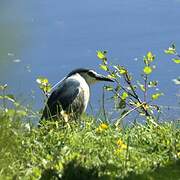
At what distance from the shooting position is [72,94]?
7.45 m

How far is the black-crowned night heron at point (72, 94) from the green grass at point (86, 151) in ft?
3.10

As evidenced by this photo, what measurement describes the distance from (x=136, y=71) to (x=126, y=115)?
155 centimetres

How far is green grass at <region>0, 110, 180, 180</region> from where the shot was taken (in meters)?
4.37

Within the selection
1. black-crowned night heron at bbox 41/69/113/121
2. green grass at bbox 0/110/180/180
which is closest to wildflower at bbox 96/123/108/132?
green grass at bbox 0/110/180/180

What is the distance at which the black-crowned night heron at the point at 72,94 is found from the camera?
680cm

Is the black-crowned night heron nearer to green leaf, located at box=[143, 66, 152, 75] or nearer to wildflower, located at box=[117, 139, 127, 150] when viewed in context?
green leaf, located at box=[143, 66, 152, 75]

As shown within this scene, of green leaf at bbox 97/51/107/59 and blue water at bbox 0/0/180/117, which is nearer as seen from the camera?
blue water at bbox 0/0/180/117

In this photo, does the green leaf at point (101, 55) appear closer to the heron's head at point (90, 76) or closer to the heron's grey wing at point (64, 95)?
the heron's grey wing at point (64, 95)

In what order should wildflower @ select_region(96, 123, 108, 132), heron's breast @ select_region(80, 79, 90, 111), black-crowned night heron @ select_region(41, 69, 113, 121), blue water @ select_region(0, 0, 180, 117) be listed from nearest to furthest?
blue water @ select_region(0, 0, 180, 117) → wildflower @ select_region(96, 123, 108, 132) → black-crowned night heron @ select_region(41, 69, 113, 121) → heron's breast @ select_region(80, 79, 90, 111)

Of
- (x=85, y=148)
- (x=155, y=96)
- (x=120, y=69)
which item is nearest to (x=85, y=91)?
(x=120, y=69)

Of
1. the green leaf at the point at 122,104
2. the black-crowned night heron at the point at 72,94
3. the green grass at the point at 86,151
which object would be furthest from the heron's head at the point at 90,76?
the green grass at the point at 86,151

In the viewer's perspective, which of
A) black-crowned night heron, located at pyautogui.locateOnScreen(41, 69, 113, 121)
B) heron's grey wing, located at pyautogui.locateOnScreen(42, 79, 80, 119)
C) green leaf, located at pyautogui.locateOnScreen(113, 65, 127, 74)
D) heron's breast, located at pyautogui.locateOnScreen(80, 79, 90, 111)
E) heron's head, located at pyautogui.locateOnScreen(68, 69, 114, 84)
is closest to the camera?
black-crowned night heron, located at pyautogui.locateOnScreen(41, 69, 113, 121)

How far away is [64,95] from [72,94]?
0.51 ft

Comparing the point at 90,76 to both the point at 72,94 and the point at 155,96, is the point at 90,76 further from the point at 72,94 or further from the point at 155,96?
the point at 155,96
